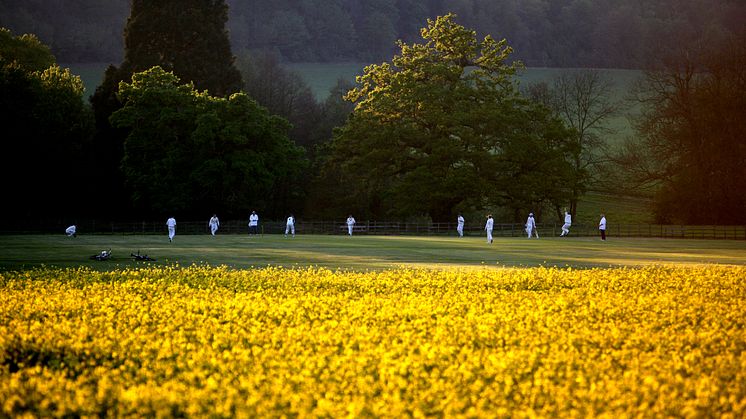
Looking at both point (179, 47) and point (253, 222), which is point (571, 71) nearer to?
point (179, 47)

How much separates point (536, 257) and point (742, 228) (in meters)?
42.5

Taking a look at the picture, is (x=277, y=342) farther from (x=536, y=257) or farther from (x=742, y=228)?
(x=742, y=228)

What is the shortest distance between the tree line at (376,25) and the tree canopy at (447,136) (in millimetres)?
58231

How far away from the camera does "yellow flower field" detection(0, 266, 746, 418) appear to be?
9570mm

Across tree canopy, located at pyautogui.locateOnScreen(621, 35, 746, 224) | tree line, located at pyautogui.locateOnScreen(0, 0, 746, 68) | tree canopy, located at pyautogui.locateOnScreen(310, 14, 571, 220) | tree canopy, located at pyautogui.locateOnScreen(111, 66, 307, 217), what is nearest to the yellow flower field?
tree canopy, located at pyautogui.locateOnScreen(111, 66, 307, 217)

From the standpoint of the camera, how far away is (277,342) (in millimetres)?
13367

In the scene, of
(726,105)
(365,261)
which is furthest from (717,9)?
(365,261)

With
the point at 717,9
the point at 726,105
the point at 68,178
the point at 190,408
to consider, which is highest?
the point at 717,9

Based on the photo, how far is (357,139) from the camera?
77438 millimetres

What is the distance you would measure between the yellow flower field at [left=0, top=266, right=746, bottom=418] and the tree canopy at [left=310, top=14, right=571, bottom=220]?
51751 mm

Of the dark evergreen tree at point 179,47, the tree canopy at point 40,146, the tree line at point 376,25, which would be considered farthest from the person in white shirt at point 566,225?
the tree line at point 376,25

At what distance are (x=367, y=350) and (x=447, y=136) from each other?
211ft

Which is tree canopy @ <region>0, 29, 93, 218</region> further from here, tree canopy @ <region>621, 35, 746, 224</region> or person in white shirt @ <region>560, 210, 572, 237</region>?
tree canopy @ <region>621, 35, 746, 224</region>

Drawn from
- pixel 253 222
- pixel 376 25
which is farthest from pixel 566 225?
pixel 376 25
